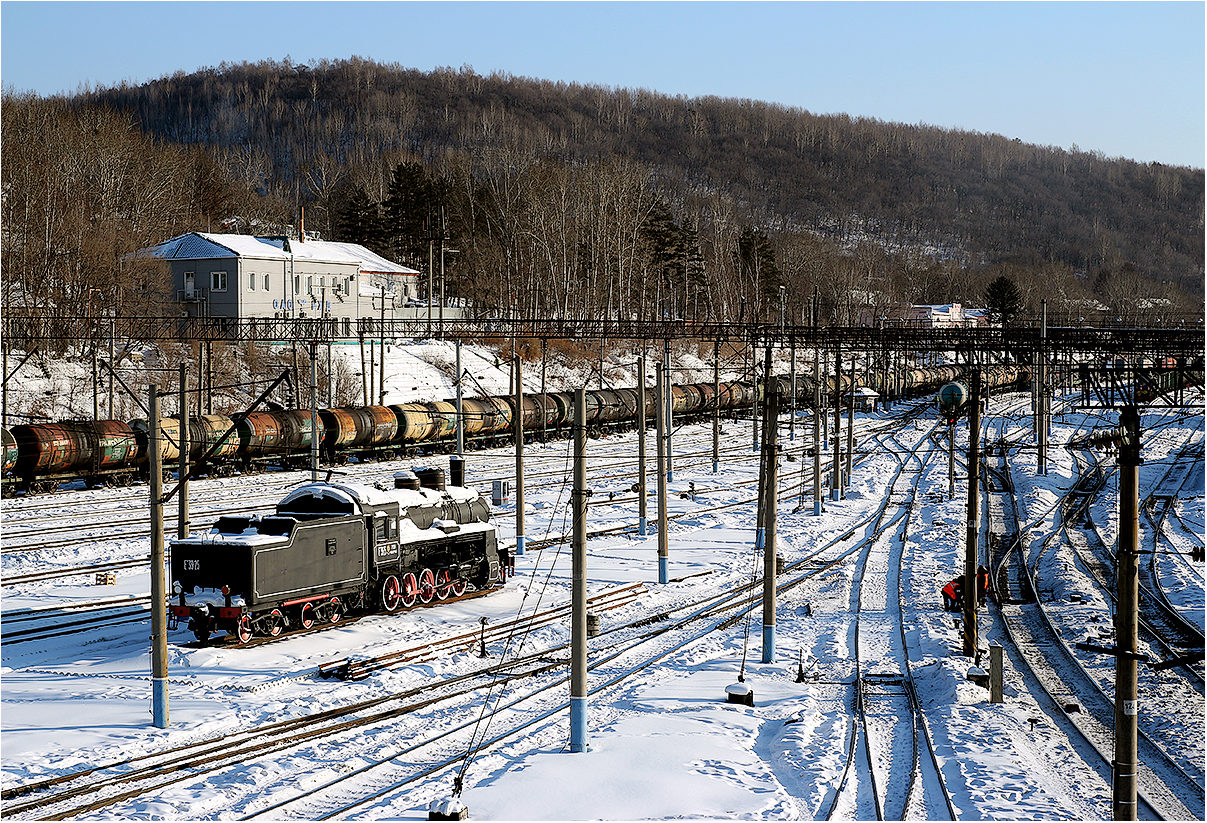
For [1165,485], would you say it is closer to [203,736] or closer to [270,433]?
[270,433]

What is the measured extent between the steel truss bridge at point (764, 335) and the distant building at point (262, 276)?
469cm

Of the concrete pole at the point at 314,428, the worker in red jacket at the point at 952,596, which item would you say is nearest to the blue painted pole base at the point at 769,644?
the worker in red jacket at the point at 952,596

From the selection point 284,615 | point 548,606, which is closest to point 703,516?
point 548,606

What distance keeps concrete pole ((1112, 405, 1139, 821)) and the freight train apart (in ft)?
69.1

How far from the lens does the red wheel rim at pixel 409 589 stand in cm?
2600

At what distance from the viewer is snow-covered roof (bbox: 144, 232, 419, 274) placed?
235 feet

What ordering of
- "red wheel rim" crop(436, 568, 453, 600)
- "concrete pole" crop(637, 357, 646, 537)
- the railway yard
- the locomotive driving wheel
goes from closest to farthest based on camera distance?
the railway yard → the locomotive driving wheel → "red wheel rim" crop(436, 568, 453, 600) → "concrete pole" crop(637, 357, 646, 537)

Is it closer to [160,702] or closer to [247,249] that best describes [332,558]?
[160,702]

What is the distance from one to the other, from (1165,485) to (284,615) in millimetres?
44811

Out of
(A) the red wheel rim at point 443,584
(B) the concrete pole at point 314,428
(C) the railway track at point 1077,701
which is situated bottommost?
(C) the railway track at point 1077,701

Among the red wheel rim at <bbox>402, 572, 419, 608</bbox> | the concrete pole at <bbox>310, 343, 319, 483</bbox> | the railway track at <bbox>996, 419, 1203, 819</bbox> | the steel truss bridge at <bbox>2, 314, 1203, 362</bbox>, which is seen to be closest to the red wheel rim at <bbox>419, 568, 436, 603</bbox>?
the red wheel rim at <bbox>402, 572, 419, 608</bbox>

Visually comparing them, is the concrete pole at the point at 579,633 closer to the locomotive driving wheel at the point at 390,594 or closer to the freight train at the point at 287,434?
the locomotive driving wheel at the point at 390,594

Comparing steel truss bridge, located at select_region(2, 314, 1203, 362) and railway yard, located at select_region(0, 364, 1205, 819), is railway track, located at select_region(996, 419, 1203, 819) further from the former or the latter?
steel truss bridge, located at select_region(2, 314, 1203, 362)

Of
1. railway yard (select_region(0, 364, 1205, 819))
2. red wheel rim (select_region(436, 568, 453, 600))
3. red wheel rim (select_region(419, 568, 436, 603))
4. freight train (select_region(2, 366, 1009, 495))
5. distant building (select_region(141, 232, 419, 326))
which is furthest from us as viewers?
distant building (select_region(141, 232, 419, 326))
